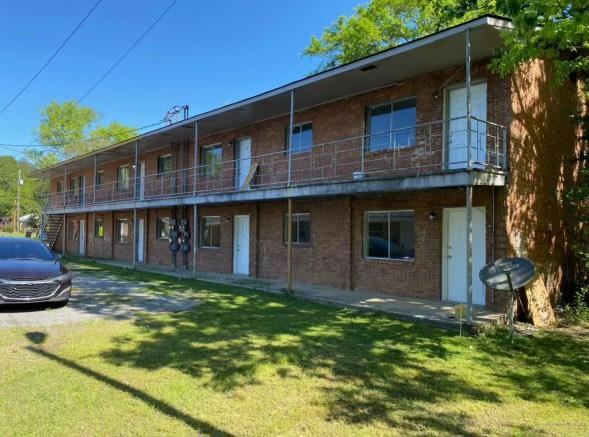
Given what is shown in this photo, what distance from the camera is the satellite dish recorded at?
26.5 ft

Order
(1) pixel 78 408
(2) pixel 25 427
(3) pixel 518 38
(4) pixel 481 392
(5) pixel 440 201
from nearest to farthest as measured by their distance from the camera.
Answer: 1. (2) pixel 25 427
2. (1) pixel 78 408
3. (4) pixel 481 392
4. (3) pixel 518 38
5. (5) pixel 440 201

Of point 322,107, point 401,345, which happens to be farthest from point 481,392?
point 322,107

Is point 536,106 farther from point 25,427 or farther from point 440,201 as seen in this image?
point 25,427

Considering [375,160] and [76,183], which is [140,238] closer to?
[76,183]

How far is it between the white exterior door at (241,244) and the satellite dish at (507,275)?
10.4 meters

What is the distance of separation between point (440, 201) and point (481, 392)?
6.53 meters

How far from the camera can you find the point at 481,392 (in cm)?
553

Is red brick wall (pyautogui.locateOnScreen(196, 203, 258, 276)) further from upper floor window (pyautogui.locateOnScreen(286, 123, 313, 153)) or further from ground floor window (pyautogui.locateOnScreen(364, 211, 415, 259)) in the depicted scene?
ground floor window (pyautogui.locateOnScreen(364, 211, 415, 259))

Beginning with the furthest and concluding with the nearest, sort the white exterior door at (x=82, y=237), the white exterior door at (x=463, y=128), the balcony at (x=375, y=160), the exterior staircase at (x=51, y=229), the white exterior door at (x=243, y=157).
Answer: the exterior staircase at (x=51, y=229) → the white exterior door at (x=82, y=237) → the white exterior door at (x=243, y=157) → the white exterior door at (x=463, y=128) → the balcony at (x=375, y=160)

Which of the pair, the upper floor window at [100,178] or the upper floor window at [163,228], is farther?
the upper floor window at [100,178]

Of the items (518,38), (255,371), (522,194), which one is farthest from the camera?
(522,194)

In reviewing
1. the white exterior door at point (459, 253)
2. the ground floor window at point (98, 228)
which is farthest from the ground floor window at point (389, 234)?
the ground floor window at point (98, 228)

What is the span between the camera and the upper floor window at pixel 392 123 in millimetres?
12453

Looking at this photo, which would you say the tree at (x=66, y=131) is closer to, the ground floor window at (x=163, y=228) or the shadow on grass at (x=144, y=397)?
the ground floor window at (x=163, y=228)
